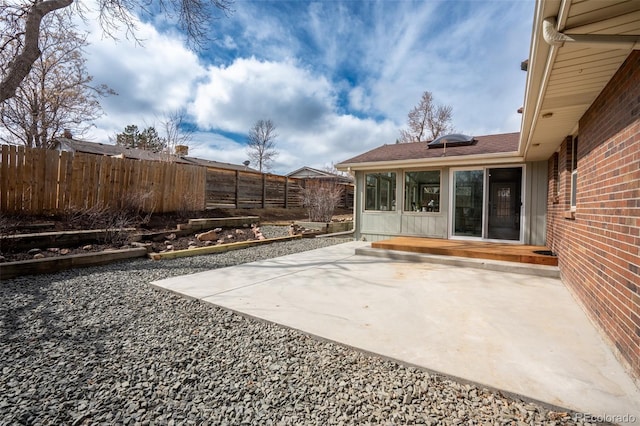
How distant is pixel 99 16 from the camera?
7.39 meters

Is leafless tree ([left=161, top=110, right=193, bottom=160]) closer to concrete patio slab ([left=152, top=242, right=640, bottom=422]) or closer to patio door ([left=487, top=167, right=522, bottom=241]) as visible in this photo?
concrete patio slab ([left=152, top=242, right=640, bottom=422])

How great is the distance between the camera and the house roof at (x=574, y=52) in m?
1.73

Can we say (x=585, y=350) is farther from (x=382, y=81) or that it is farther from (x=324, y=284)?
(x=382, y=81)

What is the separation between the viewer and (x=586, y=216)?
3.17 meters

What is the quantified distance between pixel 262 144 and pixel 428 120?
→ 55.2 ft

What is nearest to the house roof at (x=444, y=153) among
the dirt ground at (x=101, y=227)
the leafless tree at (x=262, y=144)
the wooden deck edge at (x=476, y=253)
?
the wooden deck edge at (x=476, y=253)

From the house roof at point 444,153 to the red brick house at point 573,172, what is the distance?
0.05 meters

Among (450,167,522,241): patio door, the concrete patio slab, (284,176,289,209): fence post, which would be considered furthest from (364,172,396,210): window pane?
(284,176,289,209): fence post

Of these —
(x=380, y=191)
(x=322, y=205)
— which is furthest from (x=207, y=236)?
(x=322, y=205)

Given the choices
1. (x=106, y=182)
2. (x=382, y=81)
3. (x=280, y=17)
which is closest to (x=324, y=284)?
(x=106, y=182)

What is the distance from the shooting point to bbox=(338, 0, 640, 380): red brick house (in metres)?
1.90

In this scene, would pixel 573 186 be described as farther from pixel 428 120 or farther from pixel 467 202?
pixel 428 120

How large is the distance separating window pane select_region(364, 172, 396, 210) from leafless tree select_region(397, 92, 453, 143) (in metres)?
14.9

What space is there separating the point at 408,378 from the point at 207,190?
34.9 ft
